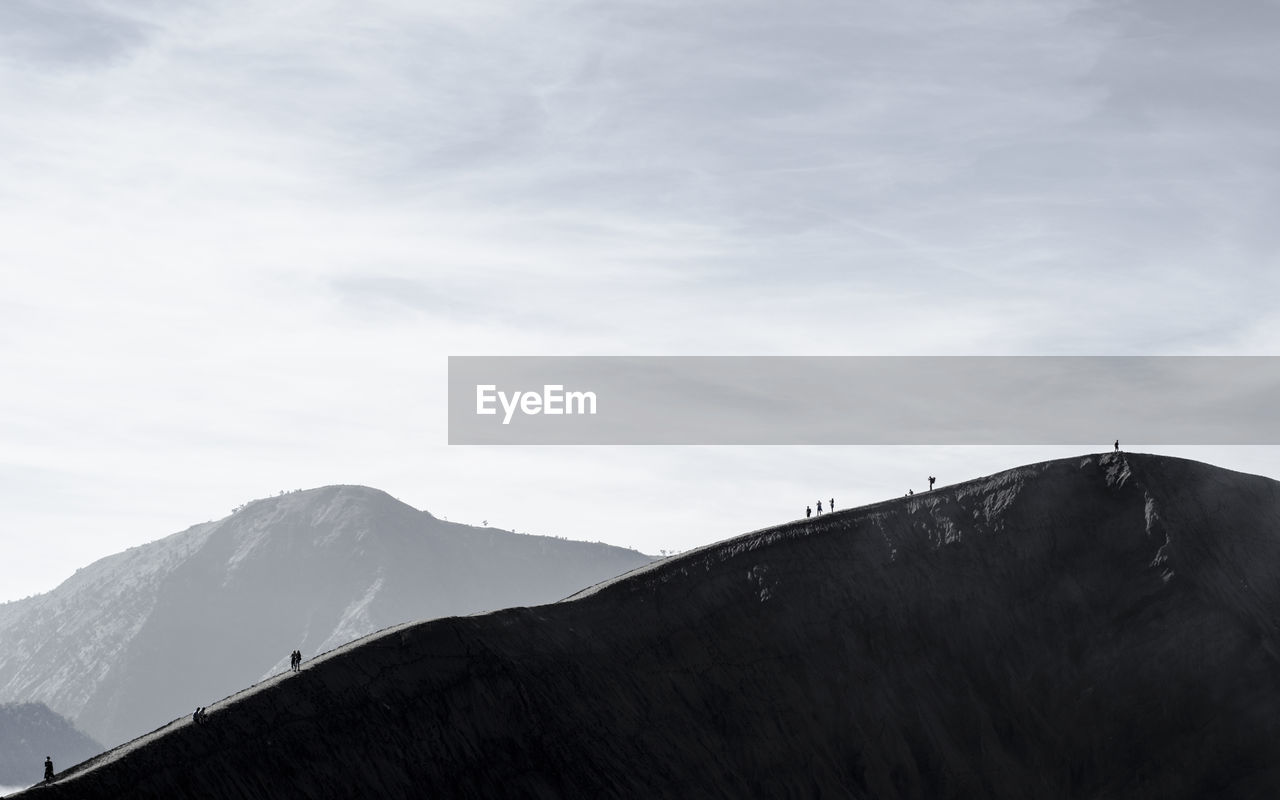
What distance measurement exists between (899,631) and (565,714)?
24.3 metres

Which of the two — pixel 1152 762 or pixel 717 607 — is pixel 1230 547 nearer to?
pixel 1152 762

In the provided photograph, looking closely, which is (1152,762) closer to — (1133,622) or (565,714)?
(1133,622)

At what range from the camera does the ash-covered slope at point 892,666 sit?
63062 mm

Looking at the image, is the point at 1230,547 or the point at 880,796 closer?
the point at 880,796

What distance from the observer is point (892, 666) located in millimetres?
80875

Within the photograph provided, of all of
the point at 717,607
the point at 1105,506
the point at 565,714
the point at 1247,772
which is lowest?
the point at 1247,772

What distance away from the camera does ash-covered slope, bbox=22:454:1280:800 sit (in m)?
63.1

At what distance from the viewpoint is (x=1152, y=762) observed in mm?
81125

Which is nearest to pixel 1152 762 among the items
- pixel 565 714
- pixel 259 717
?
pixel 565 714

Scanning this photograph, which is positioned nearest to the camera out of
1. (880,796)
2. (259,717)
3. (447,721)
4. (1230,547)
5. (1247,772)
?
(259,717)

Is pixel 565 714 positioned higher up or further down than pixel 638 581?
further down

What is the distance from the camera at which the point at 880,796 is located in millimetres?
75938

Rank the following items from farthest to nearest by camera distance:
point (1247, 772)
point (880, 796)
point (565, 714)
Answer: point (1247, 772) < point (880, 796) < point (565, 714)

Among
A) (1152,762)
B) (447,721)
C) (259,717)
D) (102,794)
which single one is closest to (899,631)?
(1152,762)
